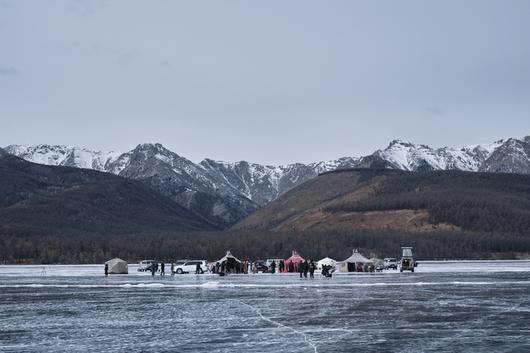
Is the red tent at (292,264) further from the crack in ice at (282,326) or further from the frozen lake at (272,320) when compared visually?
the crack in ice at (282,326)

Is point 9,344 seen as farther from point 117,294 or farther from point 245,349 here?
point 117,294

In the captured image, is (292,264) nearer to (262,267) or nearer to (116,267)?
(262,267)

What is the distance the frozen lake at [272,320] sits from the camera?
31.1 m

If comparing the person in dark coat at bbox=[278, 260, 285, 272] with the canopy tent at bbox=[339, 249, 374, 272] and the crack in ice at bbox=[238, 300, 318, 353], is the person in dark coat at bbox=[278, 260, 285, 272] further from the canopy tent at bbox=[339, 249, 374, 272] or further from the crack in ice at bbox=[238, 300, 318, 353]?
the crack in ice at bbox=[238, 300, 318, 353]

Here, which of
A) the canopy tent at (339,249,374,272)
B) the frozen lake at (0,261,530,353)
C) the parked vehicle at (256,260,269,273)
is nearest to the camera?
the frozen lake at (0,261,530,353)

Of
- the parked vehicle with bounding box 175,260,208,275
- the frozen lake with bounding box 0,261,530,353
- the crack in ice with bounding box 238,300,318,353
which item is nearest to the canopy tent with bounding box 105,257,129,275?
the parked vehicle with bounding box 175,260,208,275

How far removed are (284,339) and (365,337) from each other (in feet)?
10.7

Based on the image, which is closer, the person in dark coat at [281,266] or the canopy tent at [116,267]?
the canopy tent at [116,267]

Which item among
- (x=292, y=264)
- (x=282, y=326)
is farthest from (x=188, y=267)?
(x=282, y=326)

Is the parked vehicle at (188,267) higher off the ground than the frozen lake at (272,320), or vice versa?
the parked vehicle at (188,267)

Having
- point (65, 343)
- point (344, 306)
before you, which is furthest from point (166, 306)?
point (65, 343)

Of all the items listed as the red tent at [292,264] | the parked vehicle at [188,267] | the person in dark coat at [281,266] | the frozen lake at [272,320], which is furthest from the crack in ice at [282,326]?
the person in dark coat at [281,266]

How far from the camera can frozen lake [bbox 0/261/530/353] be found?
102 feet

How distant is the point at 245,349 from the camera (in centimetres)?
2992
